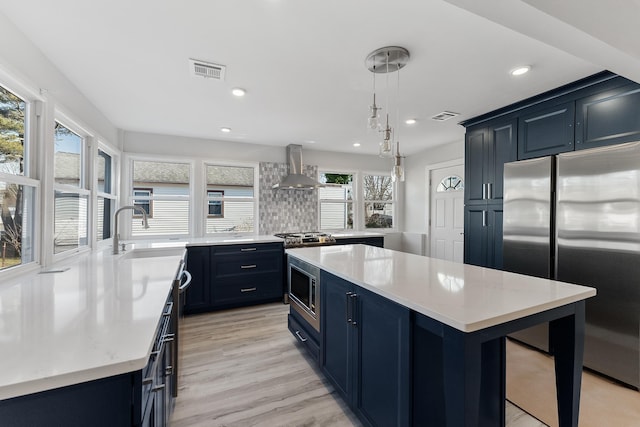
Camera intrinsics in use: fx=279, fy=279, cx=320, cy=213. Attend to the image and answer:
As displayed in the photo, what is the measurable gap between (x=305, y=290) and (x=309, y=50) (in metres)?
1.84

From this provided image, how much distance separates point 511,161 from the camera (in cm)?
287

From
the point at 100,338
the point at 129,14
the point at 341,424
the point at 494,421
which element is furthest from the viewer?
the point at 341,424

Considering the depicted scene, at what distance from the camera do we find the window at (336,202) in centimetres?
523

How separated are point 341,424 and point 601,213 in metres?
2.45

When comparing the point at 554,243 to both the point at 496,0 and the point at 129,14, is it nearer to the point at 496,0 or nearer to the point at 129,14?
the point at 496,0

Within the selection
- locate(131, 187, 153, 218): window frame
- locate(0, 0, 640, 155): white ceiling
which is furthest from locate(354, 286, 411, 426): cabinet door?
locate(131, 187, 153, 218): window frame

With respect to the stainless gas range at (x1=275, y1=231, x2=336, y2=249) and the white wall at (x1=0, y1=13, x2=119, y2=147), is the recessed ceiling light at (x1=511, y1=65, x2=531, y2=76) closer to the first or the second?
the stainless gas range at (x1=275, y1=231, x2=336, y2=249)

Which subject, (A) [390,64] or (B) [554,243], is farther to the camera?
(B) [554,243]

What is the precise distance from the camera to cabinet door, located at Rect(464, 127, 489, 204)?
3.18 metres

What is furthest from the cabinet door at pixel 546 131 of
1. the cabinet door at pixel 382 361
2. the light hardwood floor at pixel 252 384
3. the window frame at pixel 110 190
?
the window frame at pixel 110 190

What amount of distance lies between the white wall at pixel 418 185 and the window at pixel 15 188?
502 cm

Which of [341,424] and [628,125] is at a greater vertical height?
[628,125]

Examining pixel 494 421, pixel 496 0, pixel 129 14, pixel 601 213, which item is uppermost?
pixel 129 14

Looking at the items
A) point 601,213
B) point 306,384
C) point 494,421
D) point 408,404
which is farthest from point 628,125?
point 306,384
